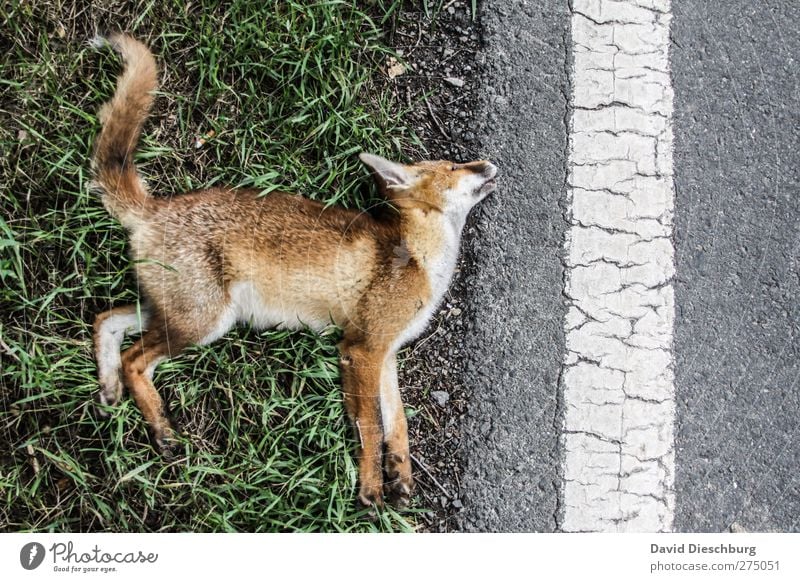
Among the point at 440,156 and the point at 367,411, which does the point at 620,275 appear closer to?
the point at 440,156

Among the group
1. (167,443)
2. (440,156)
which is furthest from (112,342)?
(440,156)

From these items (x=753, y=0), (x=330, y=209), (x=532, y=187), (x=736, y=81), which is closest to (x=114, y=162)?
(x=330, y=209)

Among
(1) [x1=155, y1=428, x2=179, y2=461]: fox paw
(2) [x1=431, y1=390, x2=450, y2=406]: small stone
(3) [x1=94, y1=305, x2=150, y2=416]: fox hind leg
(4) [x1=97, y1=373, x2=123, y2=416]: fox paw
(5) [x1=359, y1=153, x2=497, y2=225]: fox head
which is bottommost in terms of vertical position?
(1) [x1=155, y1=428, x2=179, y2=461]: fox paw

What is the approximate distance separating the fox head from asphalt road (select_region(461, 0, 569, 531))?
0.42ft

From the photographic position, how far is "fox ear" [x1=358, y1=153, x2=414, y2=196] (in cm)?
261

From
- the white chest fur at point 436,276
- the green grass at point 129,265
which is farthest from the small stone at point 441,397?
the green grass at point 129,265

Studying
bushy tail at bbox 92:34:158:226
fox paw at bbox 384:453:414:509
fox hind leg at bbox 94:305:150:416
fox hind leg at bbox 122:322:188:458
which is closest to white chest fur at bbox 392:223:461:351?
fox paw at bbox 384:453:414:509

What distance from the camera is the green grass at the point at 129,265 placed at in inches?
101

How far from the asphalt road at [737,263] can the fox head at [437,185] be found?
92 centimetres

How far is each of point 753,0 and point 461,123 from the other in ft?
4.84

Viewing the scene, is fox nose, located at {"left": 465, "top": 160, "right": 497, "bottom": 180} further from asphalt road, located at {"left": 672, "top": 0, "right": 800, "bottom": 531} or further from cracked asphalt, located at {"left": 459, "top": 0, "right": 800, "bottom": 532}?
asphalt road, located at {"left": 672, "top": 0, "right": 800, "bottom": 531}

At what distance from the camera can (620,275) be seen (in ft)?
9.11

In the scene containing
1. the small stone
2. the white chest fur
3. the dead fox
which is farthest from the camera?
the small stone
